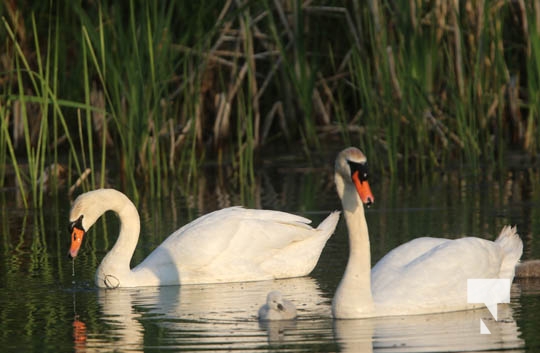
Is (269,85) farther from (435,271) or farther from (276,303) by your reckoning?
(276,303)

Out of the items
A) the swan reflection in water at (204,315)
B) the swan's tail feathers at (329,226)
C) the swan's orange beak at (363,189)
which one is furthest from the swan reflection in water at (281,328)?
the swan's tail feathers at (329,226)

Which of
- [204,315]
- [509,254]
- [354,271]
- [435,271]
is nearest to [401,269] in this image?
[435,271]

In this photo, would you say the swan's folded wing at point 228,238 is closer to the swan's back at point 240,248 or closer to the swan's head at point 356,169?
the swan's back at point 240,248

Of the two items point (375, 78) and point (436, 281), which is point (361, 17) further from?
point (436, 281)

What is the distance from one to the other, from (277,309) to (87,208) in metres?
2.56

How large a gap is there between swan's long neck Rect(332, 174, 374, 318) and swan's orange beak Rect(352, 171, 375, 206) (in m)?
0.30

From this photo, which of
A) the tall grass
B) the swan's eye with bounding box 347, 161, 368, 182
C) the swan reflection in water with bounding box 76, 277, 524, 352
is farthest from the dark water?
the swan's eye with bounding box 347, 161, 368, 182

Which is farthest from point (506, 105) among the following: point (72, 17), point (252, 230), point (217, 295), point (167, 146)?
point (217, 295)

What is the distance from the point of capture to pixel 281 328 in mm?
6992

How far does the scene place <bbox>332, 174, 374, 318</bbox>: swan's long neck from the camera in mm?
7098

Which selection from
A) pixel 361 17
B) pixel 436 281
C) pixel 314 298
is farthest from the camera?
pixel 361 17

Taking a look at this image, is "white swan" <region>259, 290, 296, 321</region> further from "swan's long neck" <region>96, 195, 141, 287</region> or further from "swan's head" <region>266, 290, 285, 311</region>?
"swan's long neck" <region>96, 195, 141, 287</region>

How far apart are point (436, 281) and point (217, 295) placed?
1784 mm

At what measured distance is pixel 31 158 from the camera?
38.9 ft
